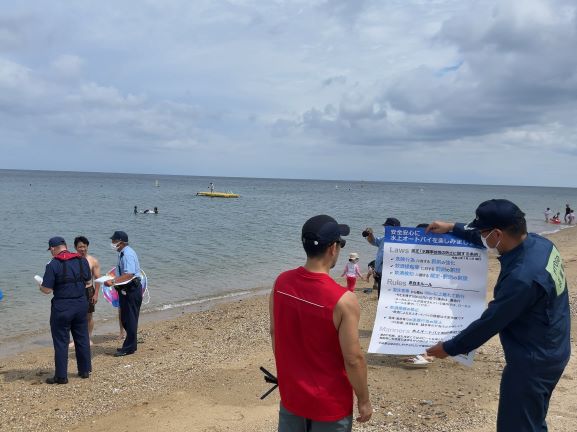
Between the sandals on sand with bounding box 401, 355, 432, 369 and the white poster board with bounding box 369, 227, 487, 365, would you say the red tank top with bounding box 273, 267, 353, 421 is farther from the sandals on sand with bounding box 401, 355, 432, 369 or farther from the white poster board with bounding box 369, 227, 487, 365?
the sandals on sand with bounding box 401, 355, 432, 369

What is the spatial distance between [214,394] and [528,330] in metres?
4.02

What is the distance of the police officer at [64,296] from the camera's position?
6836 millimetres

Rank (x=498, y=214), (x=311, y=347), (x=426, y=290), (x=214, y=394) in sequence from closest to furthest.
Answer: (x=311, y=347)
(x=498, y=214)
(x=426, y=290)
(x=214, y=394)

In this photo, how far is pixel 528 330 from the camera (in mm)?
3049

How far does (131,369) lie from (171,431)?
2.94 meters

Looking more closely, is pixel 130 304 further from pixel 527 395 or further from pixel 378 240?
pixel 527 395

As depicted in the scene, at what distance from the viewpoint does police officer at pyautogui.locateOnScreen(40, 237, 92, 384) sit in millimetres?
6836

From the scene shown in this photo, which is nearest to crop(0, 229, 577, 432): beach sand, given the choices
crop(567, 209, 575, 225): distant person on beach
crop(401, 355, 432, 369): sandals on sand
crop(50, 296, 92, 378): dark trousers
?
crop(401, 355, 432, 369): sandals on sand

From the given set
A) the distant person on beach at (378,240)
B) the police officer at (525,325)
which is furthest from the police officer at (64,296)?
the police officer at (525,325)

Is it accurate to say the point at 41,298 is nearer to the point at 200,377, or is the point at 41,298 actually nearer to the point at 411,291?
the point at 200,377

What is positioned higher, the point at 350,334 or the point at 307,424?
the point at 350,334

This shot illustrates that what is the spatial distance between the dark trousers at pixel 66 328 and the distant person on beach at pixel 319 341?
4880 millimetres

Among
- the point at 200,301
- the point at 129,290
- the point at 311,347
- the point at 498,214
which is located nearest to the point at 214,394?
the point at 129,290

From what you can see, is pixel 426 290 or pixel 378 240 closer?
pixel 426 290
